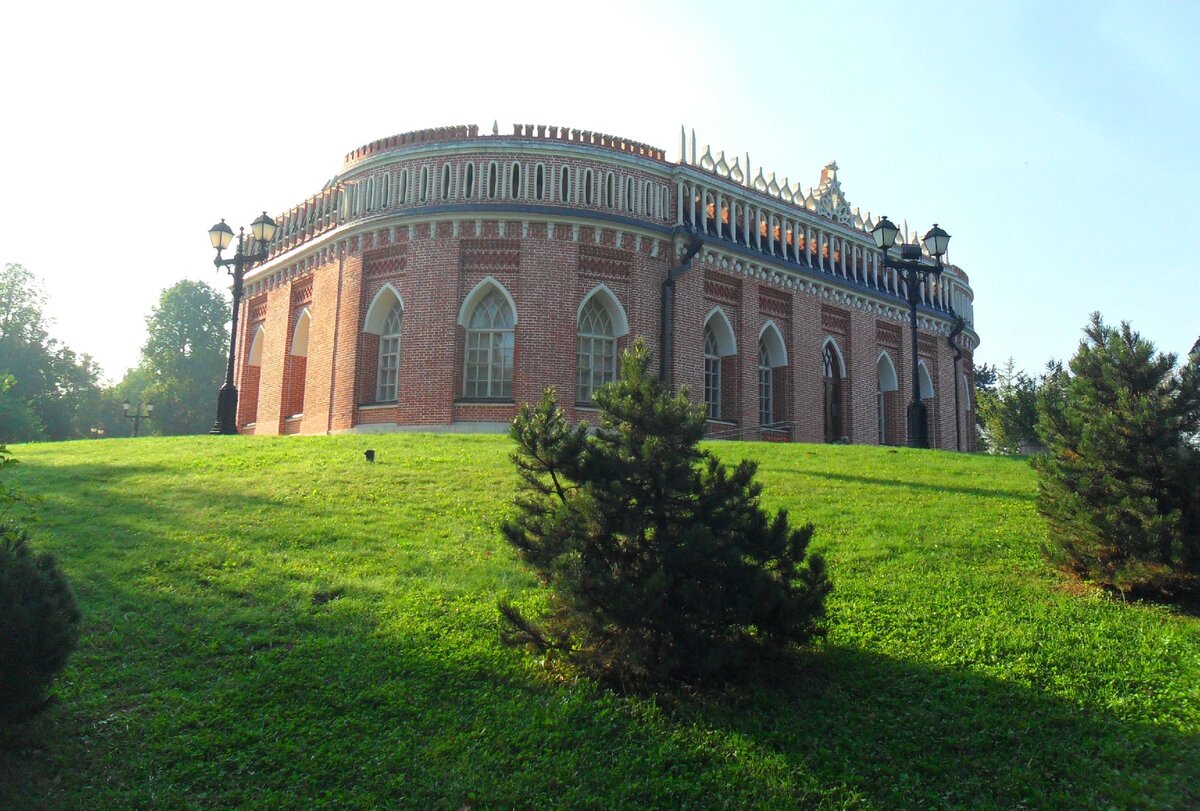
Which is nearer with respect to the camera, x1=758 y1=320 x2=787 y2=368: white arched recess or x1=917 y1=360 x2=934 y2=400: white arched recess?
x1=758 y1=320 x2=787 y2=368: white arched recess

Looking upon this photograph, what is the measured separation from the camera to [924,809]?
4539 mm

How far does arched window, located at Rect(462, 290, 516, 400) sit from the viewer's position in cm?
1984

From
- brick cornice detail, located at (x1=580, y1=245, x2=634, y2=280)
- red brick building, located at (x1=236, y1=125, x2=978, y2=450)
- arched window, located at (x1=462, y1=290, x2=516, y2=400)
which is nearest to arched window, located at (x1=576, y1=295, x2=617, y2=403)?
→ red brick building, located at (x1=236, y1=125, x2=978, y2=450)

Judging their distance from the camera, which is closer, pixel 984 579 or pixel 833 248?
pixel 984 579

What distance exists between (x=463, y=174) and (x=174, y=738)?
54.7 feet

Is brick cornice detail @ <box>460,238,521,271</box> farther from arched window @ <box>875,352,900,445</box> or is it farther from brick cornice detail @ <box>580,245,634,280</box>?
arched window @ <box>875,352,900,445</box>

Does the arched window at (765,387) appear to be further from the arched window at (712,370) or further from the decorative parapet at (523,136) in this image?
the decorative parapet at (523,136)

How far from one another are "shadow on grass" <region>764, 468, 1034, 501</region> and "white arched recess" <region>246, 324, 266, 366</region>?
766 inches

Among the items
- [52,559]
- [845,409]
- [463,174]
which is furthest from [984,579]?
[845,409]

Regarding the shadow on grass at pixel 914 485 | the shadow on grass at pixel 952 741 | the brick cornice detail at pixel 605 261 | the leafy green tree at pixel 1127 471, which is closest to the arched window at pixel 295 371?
the brick cornice detail at pixel 605 261

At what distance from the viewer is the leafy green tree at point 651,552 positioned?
5562 millimetres

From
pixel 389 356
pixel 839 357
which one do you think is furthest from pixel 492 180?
pixel 839 357

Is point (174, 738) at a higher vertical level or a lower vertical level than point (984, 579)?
lower

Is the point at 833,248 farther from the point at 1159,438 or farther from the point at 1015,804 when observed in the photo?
the point at 1015,804
